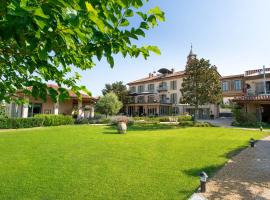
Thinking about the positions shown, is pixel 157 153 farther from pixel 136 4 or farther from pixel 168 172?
pixel 136 4

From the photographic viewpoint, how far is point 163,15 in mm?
2398

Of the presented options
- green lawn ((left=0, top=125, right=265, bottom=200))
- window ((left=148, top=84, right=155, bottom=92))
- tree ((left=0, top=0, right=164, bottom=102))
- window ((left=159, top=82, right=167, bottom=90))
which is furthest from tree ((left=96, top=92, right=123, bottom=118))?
tree ((left=0, top=0, right=164, bottom=102))

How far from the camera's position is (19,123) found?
845 inches

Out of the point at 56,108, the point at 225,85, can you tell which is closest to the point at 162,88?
the point at 225,85

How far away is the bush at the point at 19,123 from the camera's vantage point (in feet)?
66.6

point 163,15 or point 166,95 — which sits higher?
point 166,95

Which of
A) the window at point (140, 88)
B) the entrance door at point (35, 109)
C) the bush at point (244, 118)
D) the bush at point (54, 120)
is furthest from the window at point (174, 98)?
the entrance door at point (35, 109)

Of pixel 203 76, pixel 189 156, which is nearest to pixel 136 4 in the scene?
pixel 189 156

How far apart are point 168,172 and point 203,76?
2292 centimetres

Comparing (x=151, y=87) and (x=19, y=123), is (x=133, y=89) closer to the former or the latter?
(x=151, y=87)

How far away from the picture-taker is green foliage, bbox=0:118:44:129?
2031cm

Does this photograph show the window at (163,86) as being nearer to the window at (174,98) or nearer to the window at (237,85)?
the window at (174,98)

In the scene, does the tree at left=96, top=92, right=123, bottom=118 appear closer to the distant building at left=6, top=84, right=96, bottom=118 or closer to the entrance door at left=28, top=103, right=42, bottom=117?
the distant building at left=6, top=84, right=96, bottom=118

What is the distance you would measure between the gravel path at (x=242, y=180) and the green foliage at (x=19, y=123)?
66.7ft
